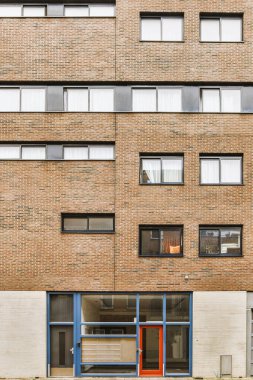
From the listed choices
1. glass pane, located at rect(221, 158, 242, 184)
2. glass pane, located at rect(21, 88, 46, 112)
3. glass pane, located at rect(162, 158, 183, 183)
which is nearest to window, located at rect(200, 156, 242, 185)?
glass pane, located at rect(221, 158, 242, 184)

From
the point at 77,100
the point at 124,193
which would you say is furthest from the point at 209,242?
the point at 77,100

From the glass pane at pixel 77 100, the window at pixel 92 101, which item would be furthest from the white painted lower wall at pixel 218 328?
the glass pane at pixel 77 100

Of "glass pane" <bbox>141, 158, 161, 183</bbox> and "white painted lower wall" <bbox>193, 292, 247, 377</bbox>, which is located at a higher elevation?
"glass pane" <bbox>141, 158, 161, 183</bbox>

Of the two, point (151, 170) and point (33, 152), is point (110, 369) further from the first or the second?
point (33, 152)

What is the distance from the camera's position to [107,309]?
16.2m

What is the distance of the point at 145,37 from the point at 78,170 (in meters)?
5.76

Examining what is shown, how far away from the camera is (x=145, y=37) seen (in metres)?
16.8

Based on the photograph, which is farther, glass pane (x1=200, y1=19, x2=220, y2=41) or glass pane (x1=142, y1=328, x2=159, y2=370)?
glass pane (x1=200, y1=19, x2=220, y2=41)

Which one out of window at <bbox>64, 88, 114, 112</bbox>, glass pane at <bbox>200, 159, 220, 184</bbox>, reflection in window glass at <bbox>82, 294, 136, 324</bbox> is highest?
window at <bbox>64, 88, 114, 112</bbox>

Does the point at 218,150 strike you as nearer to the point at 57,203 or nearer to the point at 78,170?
the point at 78,170

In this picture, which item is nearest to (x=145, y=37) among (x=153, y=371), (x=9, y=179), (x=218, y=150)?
(x=218, y=150)

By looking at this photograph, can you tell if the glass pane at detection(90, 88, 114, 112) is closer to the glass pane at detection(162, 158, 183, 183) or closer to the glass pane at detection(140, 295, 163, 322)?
the glass pane at detection(162, 158, 183, 183)

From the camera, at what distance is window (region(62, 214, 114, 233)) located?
53.6ft

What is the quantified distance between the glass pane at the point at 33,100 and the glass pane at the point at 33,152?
1463 millimetres
